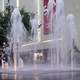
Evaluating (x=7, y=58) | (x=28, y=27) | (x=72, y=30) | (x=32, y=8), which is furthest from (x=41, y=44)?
(x=72, y=30)

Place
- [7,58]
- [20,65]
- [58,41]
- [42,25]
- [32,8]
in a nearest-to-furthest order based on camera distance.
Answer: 1. [20,65]
2. [58,41]
3. [7,58]
4. [42,25]
5. [32,8]

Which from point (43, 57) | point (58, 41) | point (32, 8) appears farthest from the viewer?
point (32, 8)

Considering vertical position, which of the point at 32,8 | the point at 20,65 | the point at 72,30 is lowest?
the point at 20,65

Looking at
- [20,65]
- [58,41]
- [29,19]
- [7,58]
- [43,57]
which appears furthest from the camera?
[29,19]

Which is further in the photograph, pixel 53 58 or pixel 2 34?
pixel 2 34

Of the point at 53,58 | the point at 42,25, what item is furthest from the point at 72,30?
the point at 42,25

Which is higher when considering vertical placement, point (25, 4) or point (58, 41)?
point (25, 4)

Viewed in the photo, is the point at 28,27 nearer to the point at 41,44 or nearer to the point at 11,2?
the point at 41,44

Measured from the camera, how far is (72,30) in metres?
23.9

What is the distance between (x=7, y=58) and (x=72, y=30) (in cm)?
708

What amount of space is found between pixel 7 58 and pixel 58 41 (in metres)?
4.78

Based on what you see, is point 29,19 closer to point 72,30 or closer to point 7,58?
point 7,58

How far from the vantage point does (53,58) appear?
2336cm

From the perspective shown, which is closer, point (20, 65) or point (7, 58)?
point (20, 65)
